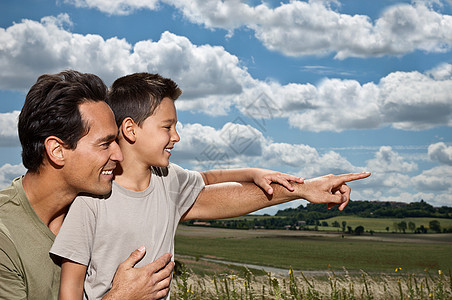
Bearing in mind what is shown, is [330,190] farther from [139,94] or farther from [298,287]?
[298,287]

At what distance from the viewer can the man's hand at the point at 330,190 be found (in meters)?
3.38

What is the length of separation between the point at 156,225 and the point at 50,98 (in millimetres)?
1073

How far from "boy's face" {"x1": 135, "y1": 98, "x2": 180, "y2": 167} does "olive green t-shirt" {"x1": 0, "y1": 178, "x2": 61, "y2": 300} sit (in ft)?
2.63

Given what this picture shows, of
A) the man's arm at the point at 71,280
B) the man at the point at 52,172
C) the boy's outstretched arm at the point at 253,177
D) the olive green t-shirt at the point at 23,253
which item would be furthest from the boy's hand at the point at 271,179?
the olive green t-shirt at the point at 23,253

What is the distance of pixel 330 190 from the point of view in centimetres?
344

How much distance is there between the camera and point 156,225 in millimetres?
3037

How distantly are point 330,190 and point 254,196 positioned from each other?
59 cm

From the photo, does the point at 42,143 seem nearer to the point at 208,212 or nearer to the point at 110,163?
the point at 110,163

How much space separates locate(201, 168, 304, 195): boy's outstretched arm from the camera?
3433 mm

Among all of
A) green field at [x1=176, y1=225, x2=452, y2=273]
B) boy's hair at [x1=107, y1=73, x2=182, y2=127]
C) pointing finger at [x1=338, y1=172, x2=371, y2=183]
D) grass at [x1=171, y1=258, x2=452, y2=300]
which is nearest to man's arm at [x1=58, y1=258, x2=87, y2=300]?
boy's hair at [x1=107, y1=73, x2=182, y2=127]

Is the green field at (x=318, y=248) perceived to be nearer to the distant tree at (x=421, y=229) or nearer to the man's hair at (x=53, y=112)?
the distant tree at (x=421, y=229)

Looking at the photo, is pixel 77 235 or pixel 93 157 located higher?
pixel 93 157

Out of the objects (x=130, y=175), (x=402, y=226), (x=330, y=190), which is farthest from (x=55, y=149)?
(x=402, y=226)

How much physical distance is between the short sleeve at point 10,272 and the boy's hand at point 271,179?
5.78 ft
